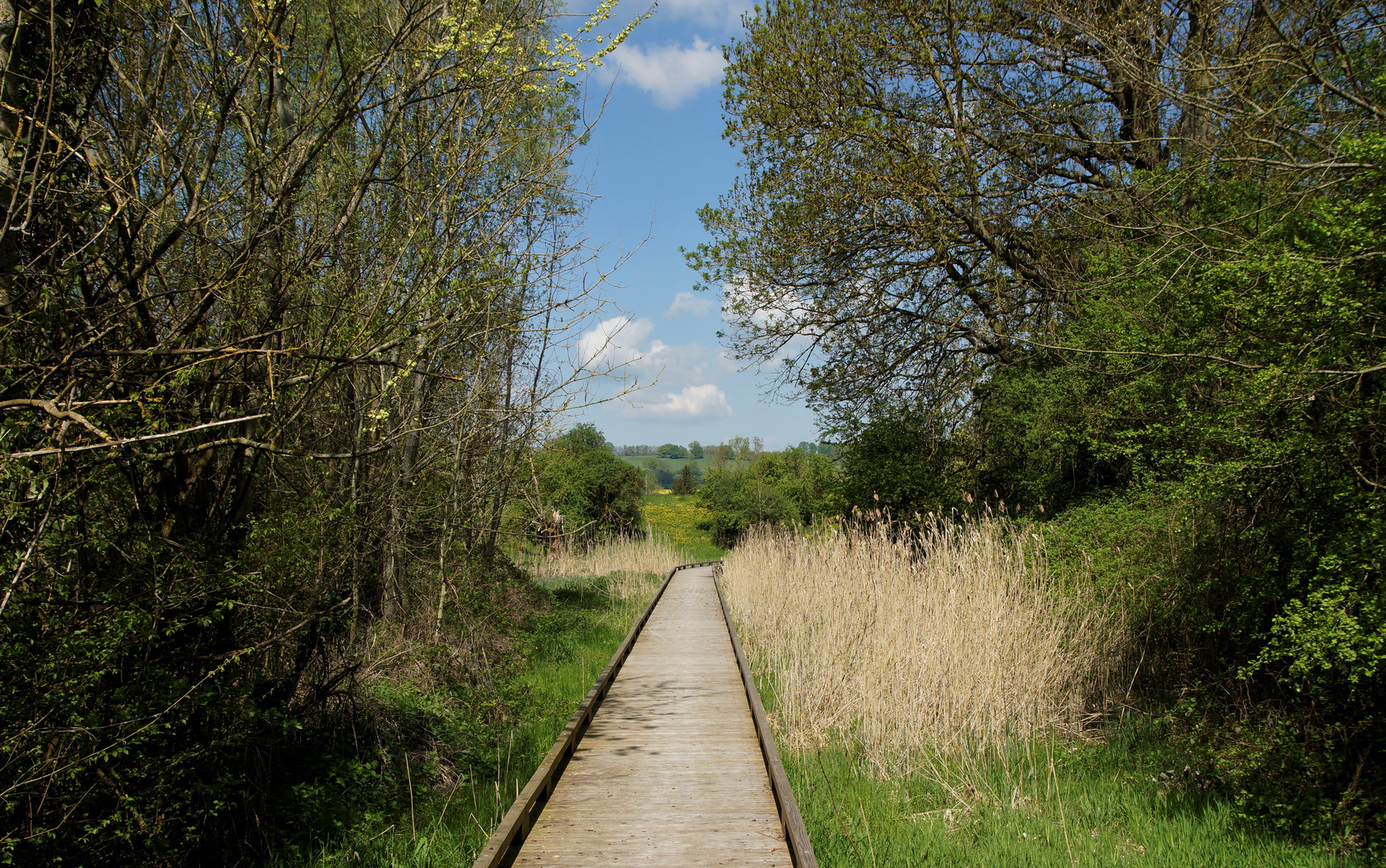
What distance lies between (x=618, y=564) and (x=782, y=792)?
1636cm

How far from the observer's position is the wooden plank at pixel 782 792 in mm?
3832

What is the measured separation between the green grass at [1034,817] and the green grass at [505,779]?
2.18m

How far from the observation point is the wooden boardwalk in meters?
4.14

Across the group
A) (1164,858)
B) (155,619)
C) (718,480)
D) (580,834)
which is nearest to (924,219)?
(1164,858)

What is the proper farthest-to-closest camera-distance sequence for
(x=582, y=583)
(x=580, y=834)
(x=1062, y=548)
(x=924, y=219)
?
(x=582, y=583) < (x=924, y=219) < (x=1062, y=548) < (x=580, y=834)

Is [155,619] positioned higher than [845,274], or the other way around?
[845,274]

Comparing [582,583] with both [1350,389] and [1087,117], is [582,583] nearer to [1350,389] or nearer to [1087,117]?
[1087,117]

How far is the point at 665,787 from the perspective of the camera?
5113mm

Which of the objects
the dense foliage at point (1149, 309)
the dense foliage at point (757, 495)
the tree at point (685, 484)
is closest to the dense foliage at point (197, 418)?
the dense foliage at point (1149, 309)

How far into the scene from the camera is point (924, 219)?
12.3m

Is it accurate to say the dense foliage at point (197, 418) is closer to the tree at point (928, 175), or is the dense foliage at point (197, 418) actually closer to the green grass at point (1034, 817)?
the green grass at point (1034, 817)

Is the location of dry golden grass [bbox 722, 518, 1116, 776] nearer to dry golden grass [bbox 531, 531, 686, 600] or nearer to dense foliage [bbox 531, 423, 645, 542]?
dry golden grass [bbox 531, 531, 686, 600]

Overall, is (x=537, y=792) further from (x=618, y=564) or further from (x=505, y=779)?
(x=618, y=564)

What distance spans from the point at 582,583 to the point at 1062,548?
414 inches
